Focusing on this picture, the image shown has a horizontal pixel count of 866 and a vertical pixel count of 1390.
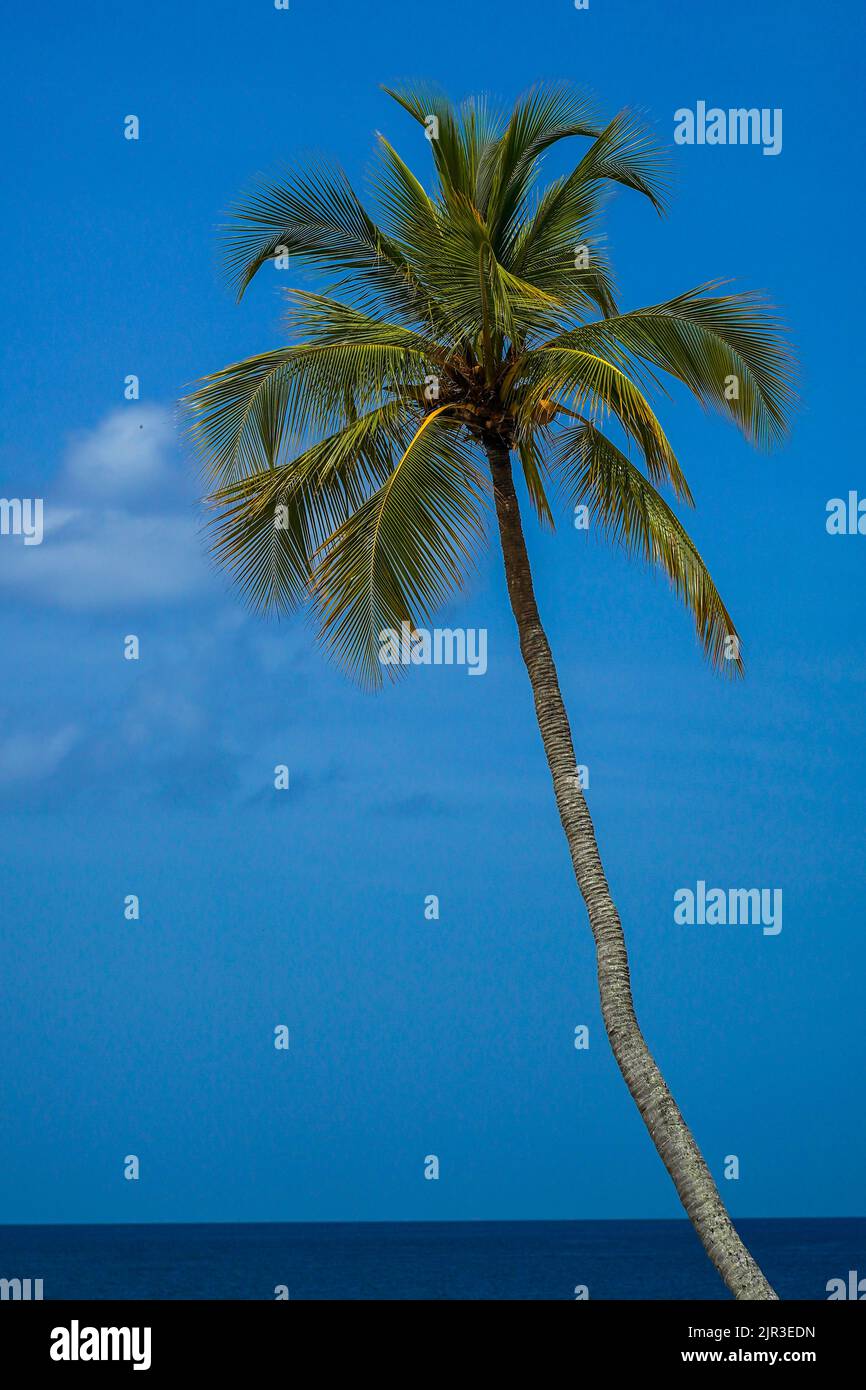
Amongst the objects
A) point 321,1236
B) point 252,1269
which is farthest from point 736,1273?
point 321,1236

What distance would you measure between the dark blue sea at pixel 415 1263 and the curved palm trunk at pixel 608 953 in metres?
50.5

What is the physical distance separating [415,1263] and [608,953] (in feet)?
313

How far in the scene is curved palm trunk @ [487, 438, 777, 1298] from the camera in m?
13.4

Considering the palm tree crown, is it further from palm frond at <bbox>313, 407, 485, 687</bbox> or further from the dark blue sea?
the dark blue sea

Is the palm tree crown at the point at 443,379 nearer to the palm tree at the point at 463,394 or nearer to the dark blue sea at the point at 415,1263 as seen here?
the palm tree at the point at 463,394

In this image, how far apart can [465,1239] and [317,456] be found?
13109 centimetres

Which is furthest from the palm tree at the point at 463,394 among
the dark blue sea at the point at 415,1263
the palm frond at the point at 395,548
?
the dark blue sea at the point at 415,1263

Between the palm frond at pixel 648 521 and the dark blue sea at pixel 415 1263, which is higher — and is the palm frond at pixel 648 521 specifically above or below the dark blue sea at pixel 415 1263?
above

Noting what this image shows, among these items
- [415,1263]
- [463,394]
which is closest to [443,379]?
[463,394]

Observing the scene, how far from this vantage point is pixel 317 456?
1578cm

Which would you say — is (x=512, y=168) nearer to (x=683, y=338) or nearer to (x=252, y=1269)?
(x=683, y=338)

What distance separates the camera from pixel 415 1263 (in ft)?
340

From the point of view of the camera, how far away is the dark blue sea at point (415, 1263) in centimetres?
8119
